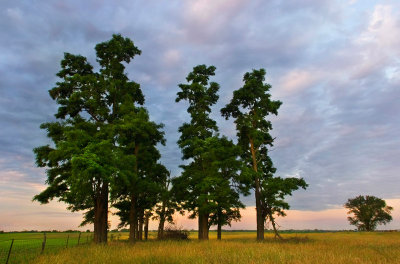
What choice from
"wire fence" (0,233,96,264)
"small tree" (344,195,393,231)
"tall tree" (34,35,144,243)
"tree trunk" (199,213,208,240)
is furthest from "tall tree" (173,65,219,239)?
"small tree" (344,195,393,231)

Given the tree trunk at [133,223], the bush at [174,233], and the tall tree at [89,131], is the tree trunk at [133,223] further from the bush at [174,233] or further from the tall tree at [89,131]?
the bush at [174,233]

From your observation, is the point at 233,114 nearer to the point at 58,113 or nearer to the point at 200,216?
the point at 200,216

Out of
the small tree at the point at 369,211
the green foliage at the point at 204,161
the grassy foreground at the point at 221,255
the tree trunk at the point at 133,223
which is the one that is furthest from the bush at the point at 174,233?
the small tree at the point at 369,211

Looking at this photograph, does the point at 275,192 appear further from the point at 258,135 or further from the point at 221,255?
the point at 221,255

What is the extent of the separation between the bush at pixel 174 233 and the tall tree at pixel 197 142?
673 centimetres

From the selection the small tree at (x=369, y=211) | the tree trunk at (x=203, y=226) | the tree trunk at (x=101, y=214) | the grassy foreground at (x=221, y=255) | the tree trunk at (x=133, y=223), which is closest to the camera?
the grassy foreground at (x=221, y=255)

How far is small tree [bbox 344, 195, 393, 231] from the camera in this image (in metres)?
75.0

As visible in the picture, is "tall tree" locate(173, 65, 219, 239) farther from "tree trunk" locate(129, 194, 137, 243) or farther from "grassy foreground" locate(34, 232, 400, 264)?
"grassy foreground" locate(34, 232, 400, 264)

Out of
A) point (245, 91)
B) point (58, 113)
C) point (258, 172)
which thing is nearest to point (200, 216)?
point (258, 172)

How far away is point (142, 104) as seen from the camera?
3356 cm

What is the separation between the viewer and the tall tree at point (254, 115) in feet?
104

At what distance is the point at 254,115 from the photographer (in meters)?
32.5

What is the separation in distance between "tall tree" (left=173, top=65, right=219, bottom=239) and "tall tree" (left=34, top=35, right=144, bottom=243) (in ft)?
21.1

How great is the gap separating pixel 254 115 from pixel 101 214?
64.3 ft
